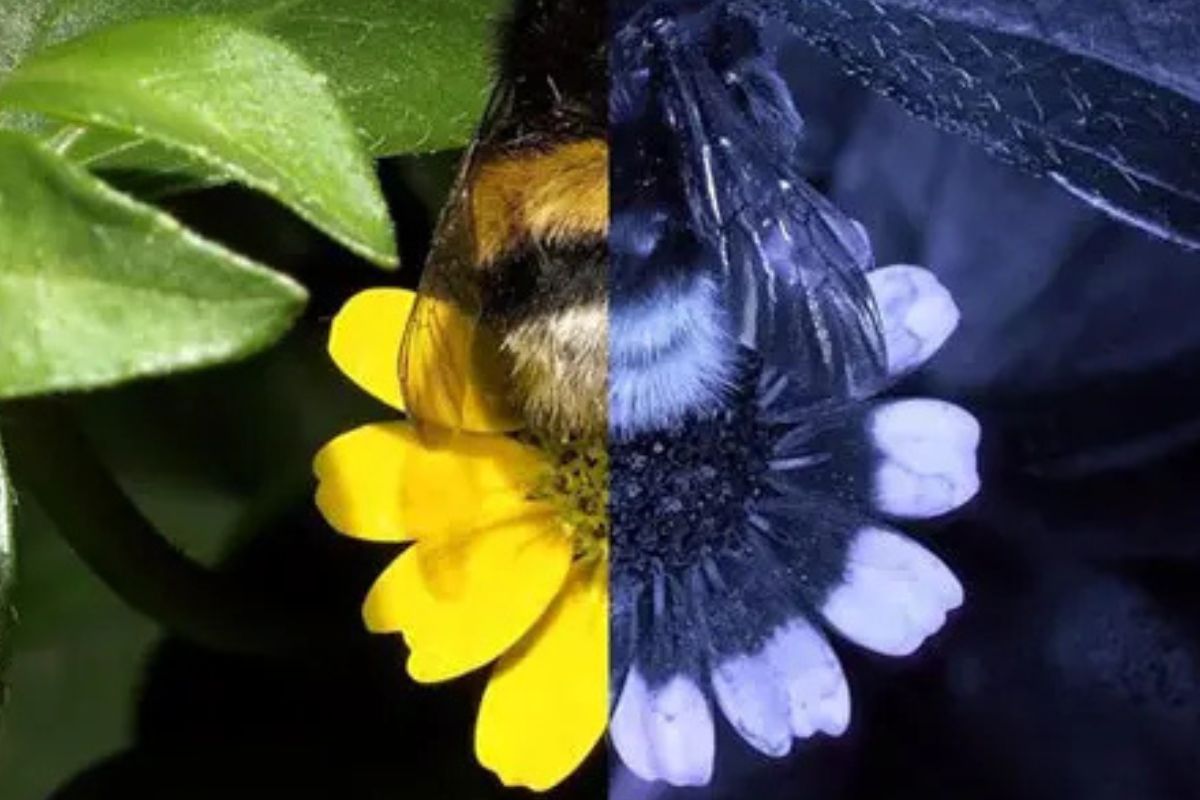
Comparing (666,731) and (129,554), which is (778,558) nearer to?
(666,731)

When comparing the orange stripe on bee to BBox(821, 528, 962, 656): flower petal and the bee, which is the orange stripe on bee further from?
BBox(821, 528, 962, 656): flower petal

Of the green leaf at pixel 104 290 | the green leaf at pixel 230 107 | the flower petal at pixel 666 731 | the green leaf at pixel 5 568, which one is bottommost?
the flower petal at pixel 666 731

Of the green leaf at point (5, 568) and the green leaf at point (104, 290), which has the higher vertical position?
the green leaf at point (104, 290)

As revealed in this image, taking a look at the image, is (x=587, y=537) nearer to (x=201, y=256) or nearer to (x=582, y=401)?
(x=582, y=401)

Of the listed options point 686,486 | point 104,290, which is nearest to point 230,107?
point 104,290

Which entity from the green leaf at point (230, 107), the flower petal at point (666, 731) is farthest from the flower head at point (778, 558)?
the green leaf at point (230, 107)

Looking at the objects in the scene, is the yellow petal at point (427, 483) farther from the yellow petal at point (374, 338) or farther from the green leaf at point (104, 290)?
the green leaf at point (104, 290)

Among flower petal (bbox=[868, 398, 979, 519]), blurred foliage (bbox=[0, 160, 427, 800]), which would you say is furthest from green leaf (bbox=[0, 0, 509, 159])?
flower petal (bbox=[868, 398, 979, 519])
